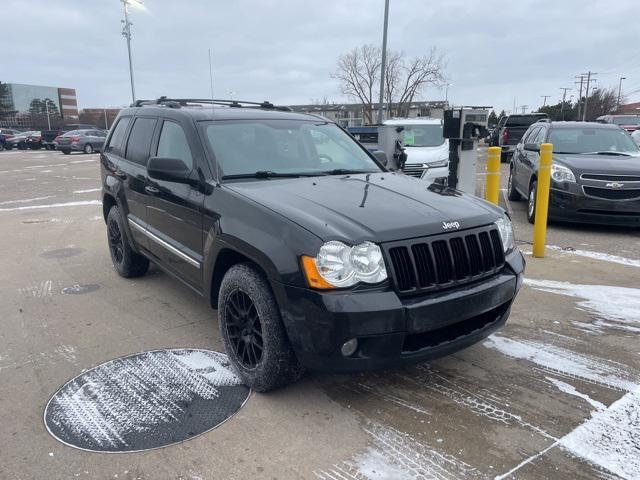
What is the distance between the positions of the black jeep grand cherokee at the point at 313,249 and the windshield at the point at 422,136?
23.8 ft

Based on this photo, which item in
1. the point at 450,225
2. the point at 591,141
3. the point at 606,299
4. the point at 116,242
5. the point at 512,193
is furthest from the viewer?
the point at 512,193

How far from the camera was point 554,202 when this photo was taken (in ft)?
24.4

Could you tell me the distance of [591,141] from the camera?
833 centimetres

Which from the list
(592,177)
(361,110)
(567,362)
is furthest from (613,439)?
(361,110)

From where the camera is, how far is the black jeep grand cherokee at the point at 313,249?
2633 millimetres

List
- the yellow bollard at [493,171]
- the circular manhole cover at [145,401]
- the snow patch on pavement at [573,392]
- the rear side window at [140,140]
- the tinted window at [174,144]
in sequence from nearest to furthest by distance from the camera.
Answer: the circular manhole cover at [145,401]
the snow patch on pavement at [573,392]
the tinted window at [174,144]
the rear side window at [140,140]
the yellow bollard at [493,171]

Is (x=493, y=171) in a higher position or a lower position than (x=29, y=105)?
lower

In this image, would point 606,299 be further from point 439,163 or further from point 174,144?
point 439,163

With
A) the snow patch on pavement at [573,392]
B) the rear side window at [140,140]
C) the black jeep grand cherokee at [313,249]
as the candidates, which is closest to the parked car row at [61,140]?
the rear side window at [140,140]

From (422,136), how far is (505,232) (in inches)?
329

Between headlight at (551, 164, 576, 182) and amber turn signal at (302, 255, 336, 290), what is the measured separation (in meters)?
5.96

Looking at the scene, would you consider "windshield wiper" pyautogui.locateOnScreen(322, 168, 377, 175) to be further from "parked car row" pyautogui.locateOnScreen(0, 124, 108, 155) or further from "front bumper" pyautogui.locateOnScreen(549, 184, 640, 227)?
"parked car row" pyautogui.locateOnScreen(0, 124, 108, 155)

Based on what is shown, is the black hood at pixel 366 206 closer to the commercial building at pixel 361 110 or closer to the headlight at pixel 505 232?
the headlight at pixel 505 232

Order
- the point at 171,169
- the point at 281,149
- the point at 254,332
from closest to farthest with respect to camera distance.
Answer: the point at 254,332, the point at 171,169, the point at 281,149
